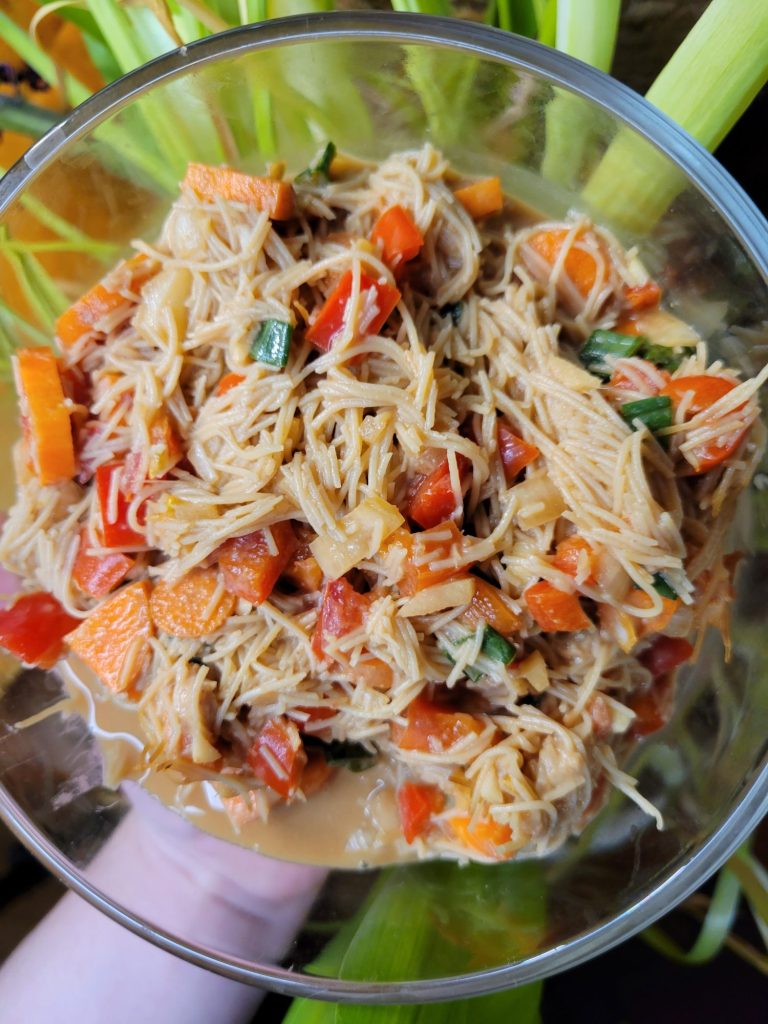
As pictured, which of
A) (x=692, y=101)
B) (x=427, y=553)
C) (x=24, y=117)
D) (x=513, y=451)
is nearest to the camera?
(x=427, y=553)

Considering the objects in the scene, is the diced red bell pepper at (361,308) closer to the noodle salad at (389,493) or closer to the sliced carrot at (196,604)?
the noodle salad at (389,493)

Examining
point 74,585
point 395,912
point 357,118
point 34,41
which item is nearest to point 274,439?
point 74,585

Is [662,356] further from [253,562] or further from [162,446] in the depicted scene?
[162,446]

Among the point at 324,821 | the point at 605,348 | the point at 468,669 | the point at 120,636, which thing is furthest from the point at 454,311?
the point at 324,821

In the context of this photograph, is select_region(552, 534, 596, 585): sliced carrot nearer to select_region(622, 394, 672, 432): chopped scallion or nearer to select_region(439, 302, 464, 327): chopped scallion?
select_region(622, 394, 672, 432): chopped scallion

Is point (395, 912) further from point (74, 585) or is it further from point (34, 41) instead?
point (34, 41)

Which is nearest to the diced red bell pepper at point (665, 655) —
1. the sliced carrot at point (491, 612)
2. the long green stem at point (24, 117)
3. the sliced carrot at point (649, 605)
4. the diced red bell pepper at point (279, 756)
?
the sliced carrot at point (649, 605)
